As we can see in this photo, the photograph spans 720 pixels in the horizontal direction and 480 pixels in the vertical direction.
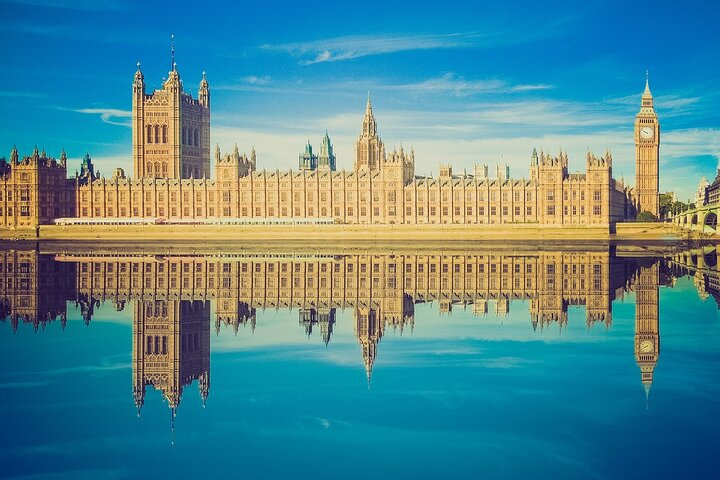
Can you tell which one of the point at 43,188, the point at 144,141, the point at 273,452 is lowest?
the point at 273,452

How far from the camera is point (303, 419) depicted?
20.6 meters

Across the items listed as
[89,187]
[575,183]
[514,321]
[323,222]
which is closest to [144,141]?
[89,187]

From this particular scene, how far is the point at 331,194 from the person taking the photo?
125500 mm

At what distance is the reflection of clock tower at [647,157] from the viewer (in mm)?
154500

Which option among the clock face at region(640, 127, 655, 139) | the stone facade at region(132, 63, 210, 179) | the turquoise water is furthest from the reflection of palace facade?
the clock face at region(640, 127, 655, 139)

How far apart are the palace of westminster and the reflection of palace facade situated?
44065 mm

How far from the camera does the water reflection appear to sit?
2986cm

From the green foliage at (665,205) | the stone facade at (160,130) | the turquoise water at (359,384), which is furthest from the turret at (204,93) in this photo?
the turquoise water at (359,384)

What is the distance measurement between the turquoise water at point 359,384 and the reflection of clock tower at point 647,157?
4467 inches

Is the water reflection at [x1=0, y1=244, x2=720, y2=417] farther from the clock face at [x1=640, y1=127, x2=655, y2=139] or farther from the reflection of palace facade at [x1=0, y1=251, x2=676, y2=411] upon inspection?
the clock face at [x1=640, y1=127, x2=655, y2=139]

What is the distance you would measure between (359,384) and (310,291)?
25126 mm

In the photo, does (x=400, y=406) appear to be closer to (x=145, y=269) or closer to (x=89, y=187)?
(x=145, y=269)

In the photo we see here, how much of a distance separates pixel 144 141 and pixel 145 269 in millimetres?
99599

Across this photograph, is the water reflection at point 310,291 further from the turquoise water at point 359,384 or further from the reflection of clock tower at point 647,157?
the reflection of clock tower at point 647,157
